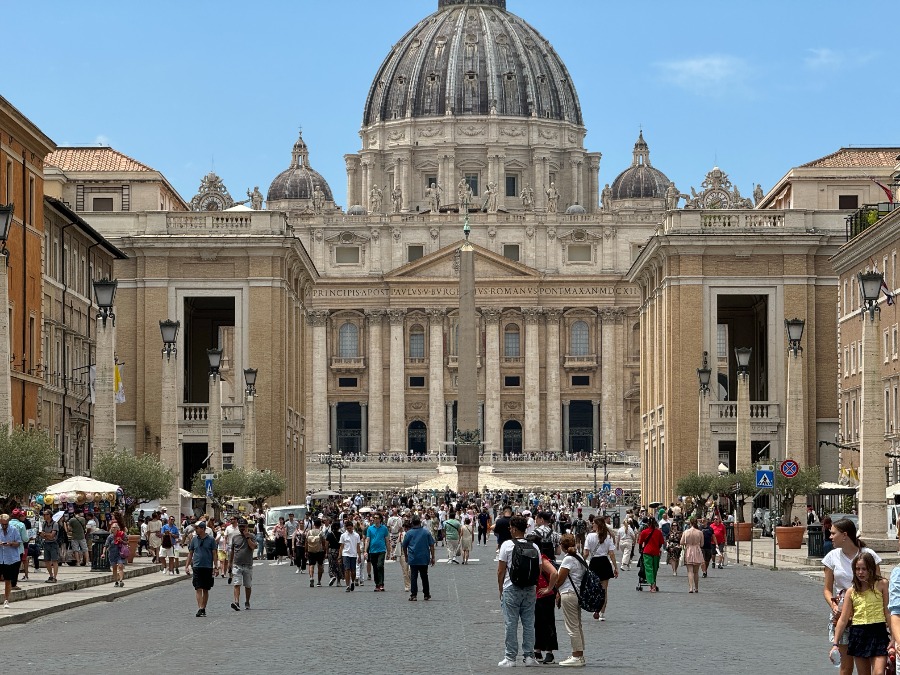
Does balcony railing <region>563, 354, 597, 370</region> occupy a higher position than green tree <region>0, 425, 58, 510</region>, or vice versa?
balcony railing <region>563, 354, 597, 370</region>

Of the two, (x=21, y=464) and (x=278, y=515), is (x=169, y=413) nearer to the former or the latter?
(x=278, y=515)

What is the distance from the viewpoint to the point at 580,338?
15062 centimetres

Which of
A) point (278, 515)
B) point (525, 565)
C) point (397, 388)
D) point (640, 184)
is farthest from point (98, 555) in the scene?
point (640, 184)

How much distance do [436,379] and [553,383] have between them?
896cm

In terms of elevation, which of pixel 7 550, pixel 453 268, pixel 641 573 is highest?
pixel 453 268

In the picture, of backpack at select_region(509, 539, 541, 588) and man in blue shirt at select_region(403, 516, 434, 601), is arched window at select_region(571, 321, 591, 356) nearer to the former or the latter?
man in blue shirt at select_region(403, 516, 434, 601)

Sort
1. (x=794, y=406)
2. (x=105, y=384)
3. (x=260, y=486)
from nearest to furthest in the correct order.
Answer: (x=105, y=384) < (x=794, y=406) < (x=260, y=486)

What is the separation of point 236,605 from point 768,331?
182 ft

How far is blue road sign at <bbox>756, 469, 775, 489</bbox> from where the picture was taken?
4450 centimetres

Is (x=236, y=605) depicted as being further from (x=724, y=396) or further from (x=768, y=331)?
(x=724, y=396)

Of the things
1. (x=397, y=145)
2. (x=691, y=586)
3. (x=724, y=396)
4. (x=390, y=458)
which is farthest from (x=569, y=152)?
(x=691, y=586)

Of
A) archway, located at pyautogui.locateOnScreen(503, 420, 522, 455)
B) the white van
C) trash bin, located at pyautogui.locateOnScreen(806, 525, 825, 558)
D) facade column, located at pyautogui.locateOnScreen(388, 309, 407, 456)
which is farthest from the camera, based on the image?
archway, located at pyautogui.locateOnScreen(503, 420, 522, 455)

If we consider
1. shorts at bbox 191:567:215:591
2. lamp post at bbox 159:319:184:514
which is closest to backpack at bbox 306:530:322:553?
shorts at bbox 191:567:215:591

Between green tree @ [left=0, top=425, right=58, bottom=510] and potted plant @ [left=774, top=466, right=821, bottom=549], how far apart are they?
21763 mm
